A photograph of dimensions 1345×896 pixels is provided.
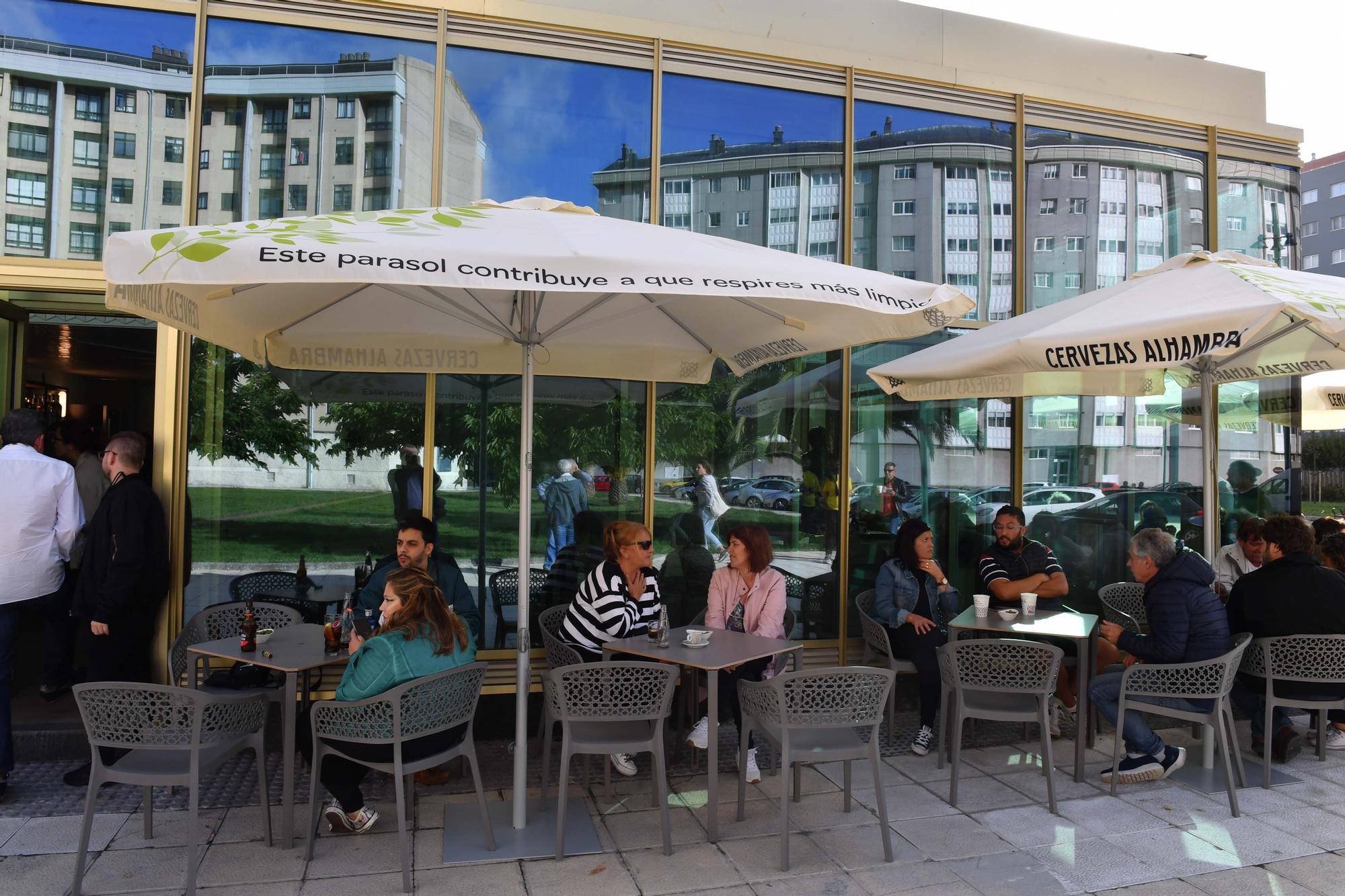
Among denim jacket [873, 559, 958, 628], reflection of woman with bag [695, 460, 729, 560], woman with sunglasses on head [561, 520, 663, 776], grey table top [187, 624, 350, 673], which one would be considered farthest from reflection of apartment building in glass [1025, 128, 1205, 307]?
grey table top [187, 624, 350, 673]

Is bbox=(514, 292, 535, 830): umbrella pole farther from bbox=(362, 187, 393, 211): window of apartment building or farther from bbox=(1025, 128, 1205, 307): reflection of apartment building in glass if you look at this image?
bbox=(1025, 128, 1205, 307): reflection of apartment building in glass

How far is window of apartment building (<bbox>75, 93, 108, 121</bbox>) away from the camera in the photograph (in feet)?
17.9

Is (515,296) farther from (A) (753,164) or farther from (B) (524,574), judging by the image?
(A) (753,164)

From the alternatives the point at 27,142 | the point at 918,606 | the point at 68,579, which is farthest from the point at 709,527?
the point at 27,142

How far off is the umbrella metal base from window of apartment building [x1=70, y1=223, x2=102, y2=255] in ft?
12.9

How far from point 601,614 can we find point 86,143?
168 inches

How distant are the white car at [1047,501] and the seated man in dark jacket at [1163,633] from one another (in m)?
2.09

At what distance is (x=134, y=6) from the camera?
5453mm

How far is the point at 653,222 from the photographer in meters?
6.27

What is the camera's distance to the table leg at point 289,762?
3.94 metres

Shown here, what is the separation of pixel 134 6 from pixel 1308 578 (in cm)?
753

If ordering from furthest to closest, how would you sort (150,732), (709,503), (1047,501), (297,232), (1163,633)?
(1047,501) → (709,503) → (1163,633) → (150,732) → (297,232)

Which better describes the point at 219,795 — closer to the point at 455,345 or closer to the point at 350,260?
the point at 455,345

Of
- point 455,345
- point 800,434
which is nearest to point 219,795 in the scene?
point 455,345
